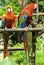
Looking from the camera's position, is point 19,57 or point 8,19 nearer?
point 8,19

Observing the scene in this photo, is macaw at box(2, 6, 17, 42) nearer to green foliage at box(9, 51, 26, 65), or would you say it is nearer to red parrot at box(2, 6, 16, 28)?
red parrot at box(2, 6, 16, 28)

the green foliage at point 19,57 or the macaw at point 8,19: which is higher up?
the macaw at point 8,19

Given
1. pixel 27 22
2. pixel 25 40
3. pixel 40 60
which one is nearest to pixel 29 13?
pixel 27 22

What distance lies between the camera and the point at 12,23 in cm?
251

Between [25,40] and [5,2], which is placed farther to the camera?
[5,2]

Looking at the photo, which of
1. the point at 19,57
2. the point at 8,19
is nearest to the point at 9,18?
the point at 8,19

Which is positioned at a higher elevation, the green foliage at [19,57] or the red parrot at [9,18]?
the red parrot at [9,18]

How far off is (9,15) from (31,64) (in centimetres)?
51

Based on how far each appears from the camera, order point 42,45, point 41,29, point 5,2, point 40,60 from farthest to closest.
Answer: point 5,2 → point 42,45 → point 40,60 → point 41,29

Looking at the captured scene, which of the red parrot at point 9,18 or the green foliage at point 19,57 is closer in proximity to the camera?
the red parrot at point 9,18

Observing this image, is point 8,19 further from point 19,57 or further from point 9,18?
point 19,57

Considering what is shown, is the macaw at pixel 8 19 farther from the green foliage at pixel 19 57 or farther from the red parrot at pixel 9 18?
the green foliage at pixel 19 57

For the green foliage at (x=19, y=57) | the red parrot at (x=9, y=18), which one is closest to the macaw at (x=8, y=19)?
the red parrot at (x=9, y=18)

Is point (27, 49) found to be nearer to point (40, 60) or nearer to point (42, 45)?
point (40, 60)
